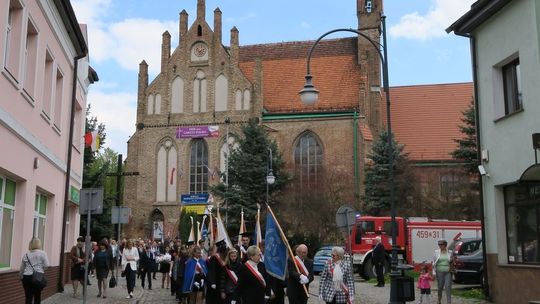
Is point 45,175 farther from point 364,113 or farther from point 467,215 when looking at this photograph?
point 364,113

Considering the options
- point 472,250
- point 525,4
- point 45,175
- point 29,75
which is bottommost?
point 472,250

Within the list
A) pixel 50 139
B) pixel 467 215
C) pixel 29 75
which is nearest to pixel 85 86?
pixel 50 139

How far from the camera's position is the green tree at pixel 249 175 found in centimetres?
3872

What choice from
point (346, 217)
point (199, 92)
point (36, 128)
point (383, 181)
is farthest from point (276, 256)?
point (199, 92)

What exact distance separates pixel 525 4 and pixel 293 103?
109 feet

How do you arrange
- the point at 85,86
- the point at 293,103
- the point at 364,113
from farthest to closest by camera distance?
the point at 293,103 → the point at 364,113 → the point at 85,86

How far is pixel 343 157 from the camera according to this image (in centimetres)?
4375

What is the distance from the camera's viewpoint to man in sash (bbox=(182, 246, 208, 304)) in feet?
45.2

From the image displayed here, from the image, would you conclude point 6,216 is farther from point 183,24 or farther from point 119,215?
point 183,24

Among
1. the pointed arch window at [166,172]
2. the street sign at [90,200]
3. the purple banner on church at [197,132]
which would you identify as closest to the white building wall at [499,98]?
the street sign at [90,200]

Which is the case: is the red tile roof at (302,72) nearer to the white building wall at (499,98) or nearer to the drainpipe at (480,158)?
the drainpipe at (480,158)

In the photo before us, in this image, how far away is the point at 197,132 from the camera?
45.7 meters

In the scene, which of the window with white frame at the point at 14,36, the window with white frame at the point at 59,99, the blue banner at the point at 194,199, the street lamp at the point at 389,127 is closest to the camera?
the window with white frame at the point at 14,36

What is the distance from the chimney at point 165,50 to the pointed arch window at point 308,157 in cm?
1204
